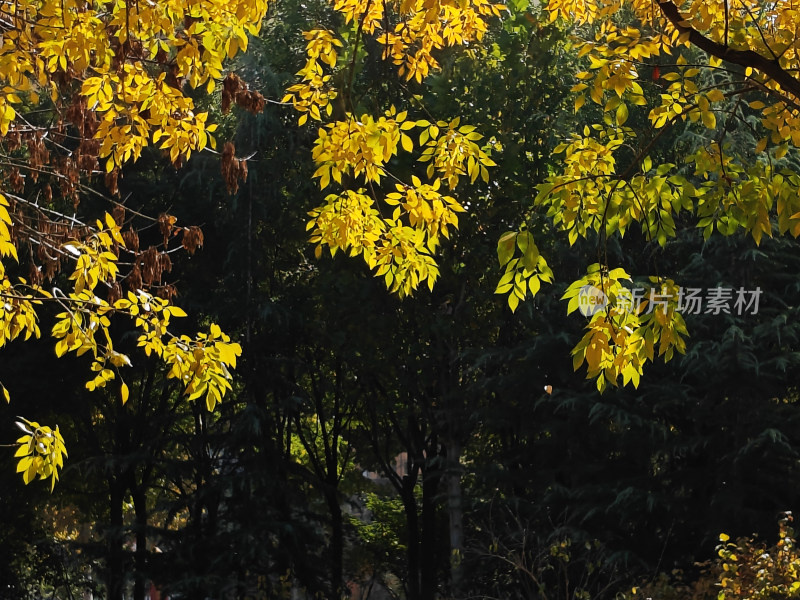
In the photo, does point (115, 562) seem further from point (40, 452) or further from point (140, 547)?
point (40, 452)

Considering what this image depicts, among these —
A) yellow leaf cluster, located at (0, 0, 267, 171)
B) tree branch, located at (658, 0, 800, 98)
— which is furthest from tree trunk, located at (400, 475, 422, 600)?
tree branch, located at (658, 0, 800, 98)

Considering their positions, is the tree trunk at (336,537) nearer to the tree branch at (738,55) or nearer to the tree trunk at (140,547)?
the tree trunk at (140,547)

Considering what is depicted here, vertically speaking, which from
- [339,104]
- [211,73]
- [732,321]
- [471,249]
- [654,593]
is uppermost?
[339,104]

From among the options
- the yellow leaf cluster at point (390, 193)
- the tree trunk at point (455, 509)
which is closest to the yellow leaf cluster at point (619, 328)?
the yellow leaf cluster at point (390, 193)

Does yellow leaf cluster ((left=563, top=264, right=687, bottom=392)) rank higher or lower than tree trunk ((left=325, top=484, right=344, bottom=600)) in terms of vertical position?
lower

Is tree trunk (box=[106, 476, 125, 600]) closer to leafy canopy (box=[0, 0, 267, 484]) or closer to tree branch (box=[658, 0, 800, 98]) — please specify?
leafy canopy (box=[0, 0, 267, 484])

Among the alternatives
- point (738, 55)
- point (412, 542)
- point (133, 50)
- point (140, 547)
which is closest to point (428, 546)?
point (412, 542)

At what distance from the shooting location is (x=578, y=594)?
12.4 metres

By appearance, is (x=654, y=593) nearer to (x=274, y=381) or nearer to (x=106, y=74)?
(x=274, y=381)

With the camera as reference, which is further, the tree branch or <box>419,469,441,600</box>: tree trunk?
<box>419,469,441,600</box>: tree trunk

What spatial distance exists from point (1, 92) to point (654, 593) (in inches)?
336

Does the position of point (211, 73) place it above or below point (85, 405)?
below

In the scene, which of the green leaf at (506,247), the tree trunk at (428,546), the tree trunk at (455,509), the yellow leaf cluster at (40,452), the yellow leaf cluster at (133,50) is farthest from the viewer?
the tree trunk at (428,546)

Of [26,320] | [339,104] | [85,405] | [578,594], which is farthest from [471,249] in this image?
[26,320]
